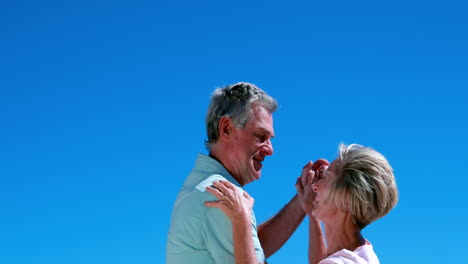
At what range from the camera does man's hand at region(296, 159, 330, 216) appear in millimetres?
5703

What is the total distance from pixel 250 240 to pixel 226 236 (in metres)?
0.33

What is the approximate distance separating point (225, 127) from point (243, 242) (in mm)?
1421

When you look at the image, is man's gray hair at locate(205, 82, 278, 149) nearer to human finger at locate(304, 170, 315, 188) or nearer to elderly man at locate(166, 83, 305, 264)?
elderly man at locate(166, 83, 305, 264)

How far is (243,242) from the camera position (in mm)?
4840

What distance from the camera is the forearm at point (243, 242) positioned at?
190 inches

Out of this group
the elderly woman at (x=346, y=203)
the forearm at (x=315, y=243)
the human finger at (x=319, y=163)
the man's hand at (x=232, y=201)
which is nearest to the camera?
the elderly woman at (x=346, y=203)

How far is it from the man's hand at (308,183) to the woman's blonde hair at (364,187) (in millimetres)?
935

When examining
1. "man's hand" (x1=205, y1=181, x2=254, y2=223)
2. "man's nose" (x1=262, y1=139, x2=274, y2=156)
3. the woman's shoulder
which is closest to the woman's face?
the woman's shoulder

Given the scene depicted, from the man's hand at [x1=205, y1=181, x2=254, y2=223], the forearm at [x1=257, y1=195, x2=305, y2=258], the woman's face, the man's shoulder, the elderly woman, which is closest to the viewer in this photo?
the elderly woman

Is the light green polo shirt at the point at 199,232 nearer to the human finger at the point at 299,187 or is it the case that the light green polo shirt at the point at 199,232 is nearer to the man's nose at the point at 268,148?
the man's nose at the point at 268,148

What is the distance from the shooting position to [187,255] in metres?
5.25

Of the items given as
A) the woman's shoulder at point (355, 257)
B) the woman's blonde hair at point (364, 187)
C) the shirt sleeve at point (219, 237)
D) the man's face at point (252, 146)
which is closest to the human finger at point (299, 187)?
the man's face at point (252, 146)

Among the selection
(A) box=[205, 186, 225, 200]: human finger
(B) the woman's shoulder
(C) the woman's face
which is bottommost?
(B) the woman's shoulder

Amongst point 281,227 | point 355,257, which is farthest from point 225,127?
point 355,257
